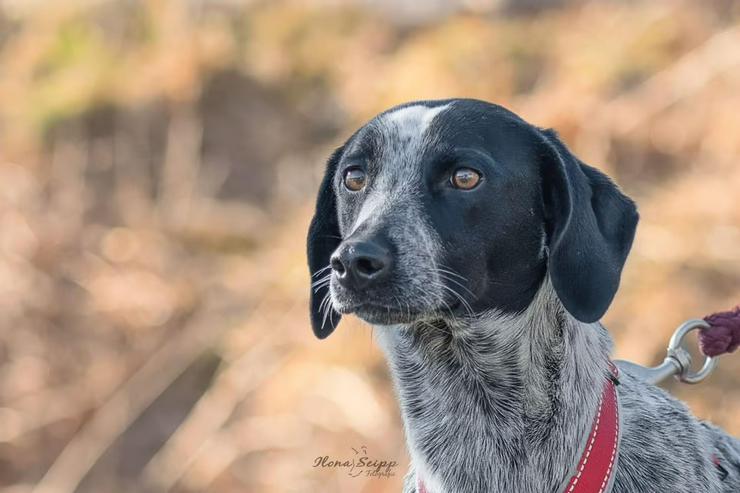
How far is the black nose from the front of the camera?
117 inches

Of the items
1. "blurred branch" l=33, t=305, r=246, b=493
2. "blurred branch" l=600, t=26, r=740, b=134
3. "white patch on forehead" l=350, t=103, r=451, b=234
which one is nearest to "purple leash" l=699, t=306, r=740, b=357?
"white patch on forehead" l=350, t=103, r=451, b=234

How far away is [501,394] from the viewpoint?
3250mm

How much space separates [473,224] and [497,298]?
0.82ft

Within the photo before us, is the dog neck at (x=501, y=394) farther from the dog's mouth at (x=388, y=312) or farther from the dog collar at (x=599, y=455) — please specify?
the dog's mouth at (x=388, y=312)

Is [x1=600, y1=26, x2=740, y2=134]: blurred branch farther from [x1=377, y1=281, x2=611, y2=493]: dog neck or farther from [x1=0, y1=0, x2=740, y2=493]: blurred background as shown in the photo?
[x1=377, y1=281, x2=611, y2=493]: dog neck

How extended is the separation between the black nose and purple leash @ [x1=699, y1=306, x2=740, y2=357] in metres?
1.46

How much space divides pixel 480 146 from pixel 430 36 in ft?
33.5

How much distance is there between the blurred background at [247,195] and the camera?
817 cm

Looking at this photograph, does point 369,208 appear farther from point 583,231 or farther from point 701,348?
point 701,348

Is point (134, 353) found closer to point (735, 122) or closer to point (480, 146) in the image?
point (735, 122)

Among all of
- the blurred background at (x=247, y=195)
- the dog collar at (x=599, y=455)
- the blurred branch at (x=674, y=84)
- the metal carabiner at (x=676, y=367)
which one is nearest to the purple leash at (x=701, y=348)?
the metal carabiner at (x=676, y=367)

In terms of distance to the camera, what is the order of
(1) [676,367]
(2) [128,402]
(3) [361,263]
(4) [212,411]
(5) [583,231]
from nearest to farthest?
(3) [361,263], (5) [583,231], (1) [676,367], (4) [212,411], (2) [128,402]

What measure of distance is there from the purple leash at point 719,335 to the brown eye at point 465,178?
126cm

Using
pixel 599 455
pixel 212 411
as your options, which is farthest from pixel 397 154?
pixel 212 411
